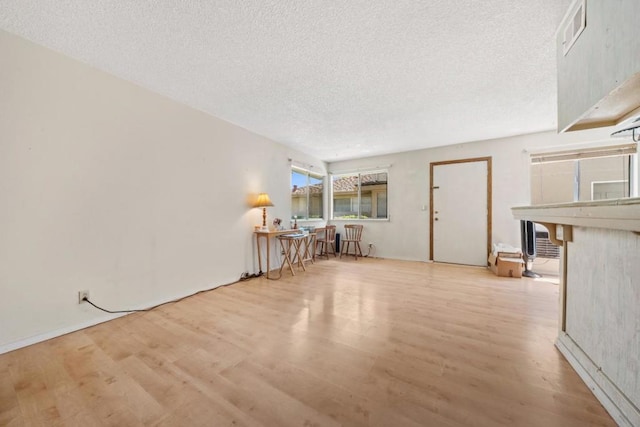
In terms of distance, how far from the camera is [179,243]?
9.30 feet

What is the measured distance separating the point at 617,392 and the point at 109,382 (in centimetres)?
268

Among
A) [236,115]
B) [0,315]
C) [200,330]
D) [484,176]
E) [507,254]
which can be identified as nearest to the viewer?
[0,315]

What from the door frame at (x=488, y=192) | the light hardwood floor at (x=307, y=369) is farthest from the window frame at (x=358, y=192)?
the light hardwood floor at (x=307, y=369)

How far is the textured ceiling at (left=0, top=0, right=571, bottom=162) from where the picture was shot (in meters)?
1.58

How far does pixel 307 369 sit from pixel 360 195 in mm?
4733

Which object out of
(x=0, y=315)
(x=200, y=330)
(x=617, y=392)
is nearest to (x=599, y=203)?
(x=617, y=392)

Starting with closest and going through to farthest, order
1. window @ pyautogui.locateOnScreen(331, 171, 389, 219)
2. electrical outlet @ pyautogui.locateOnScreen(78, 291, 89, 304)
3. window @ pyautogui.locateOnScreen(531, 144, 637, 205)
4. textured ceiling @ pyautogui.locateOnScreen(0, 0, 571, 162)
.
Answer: textured ceiling @ pyautogui.locateOnScreen(0, 0, 571, 162), electrical outlet @ pyautogui.locateOnScreen(78, 291, 89, 304), window @ pyautogui.locateOnScreen(531, 144, 637, 205), window @ pyautogui.locateOnScreen(331, 171, 389, 219)

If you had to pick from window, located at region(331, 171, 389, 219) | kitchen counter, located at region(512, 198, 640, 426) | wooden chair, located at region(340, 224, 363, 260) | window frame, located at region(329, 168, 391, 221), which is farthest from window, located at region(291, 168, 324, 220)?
kitchen counter, located at region(512, 198, 640, 426)

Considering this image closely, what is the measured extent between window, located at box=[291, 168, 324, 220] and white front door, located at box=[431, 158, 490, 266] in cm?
261

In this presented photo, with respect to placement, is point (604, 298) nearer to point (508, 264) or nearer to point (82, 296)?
point (508, 264)

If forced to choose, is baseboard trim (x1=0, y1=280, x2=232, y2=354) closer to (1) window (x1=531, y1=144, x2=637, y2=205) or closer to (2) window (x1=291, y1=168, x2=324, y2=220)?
(2) window (x1=291, y1=168, x2=324, y2=220)

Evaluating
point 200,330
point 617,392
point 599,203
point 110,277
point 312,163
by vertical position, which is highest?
point 312,163

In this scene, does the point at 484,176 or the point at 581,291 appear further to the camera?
the point at 484,176

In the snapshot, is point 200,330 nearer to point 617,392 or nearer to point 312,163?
point 617,392
